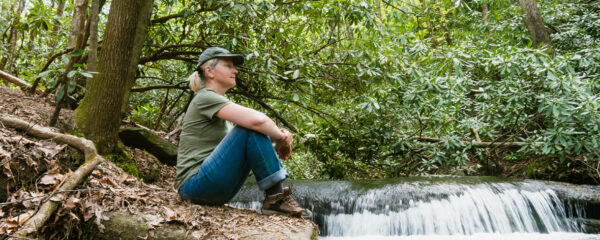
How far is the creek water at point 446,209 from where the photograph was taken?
463 cm

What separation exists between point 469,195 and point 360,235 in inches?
66.9

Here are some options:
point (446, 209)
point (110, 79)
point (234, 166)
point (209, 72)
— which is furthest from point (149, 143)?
point (446, 209)

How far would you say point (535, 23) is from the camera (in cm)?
748

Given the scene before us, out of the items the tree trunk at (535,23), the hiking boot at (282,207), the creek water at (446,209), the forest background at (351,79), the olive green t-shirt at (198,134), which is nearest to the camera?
the olive green t-shirt at (198,134)

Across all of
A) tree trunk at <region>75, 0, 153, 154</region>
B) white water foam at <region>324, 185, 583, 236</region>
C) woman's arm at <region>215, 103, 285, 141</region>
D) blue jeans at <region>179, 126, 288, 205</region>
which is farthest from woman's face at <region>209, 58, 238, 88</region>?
white water foam at <region>324, 185, 583, 236</region>

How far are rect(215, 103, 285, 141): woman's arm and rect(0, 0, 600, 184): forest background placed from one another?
1.48 metres

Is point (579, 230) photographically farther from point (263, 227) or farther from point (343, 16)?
point (263, 227)

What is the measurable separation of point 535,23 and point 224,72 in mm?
7388

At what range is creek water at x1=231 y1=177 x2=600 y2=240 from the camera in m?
4.63

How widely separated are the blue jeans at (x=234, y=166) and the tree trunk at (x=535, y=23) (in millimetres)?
7296

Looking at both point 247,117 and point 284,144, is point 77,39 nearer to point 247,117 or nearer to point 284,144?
point 247,117

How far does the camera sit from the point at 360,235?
459cm

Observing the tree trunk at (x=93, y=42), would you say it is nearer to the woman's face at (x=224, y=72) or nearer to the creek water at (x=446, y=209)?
the woman's face at (x=224, y=72)

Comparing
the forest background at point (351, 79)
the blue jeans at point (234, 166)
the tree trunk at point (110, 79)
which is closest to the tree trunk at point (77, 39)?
the forest background at point (351, 79)
